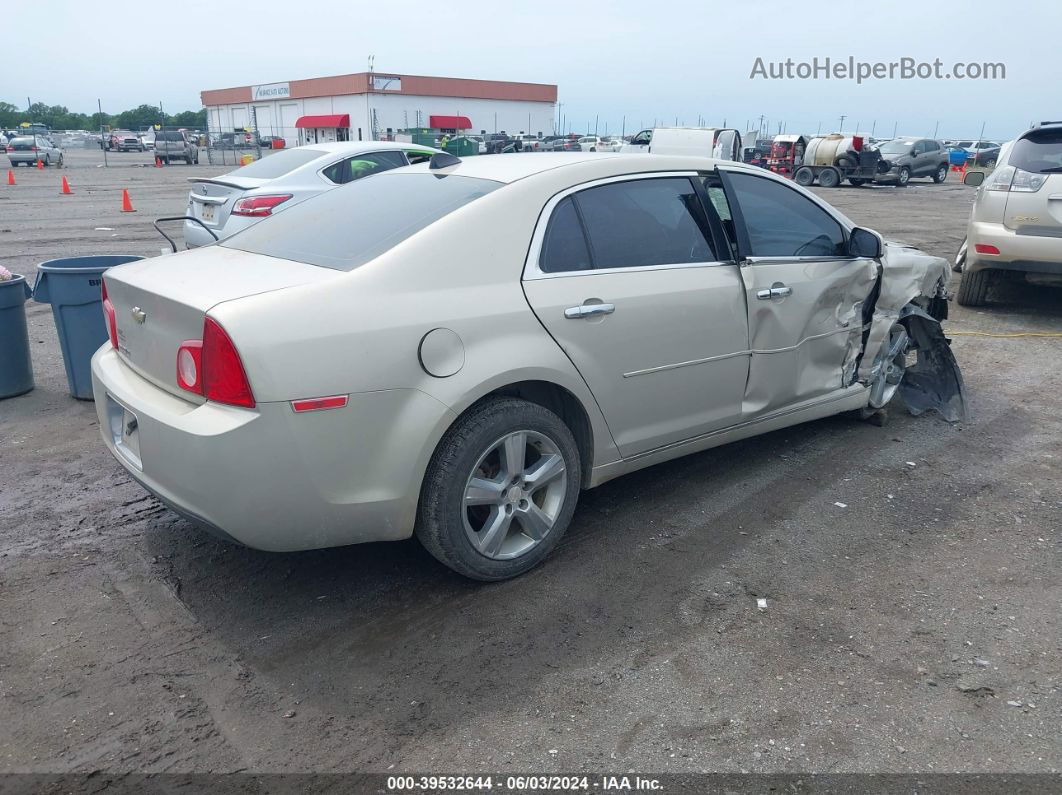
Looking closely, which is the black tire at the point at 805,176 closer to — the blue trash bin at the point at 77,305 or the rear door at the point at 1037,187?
the rear door at the point at 1037,187

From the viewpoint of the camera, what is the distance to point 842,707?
9.39 ft

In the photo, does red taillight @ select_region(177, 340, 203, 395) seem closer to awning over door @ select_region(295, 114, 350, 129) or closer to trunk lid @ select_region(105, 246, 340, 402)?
trunk lid @ select_region(105, 246, 340, 402)

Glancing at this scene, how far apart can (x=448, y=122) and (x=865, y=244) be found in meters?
67.3

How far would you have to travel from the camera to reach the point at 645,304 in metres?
3.81

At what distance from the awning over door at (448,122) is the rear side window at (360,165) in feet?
195

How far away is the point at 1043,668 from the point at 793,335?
6.58 ft

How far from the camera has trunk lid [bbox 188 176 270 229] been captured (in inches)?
388

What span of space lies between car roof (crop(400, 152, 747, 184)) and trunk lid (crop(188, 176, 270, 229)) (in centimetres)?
628

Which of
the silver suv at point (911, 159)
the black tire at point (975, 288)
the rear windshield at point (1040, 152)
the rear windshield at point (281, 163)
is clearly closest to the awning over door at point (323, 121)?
the silver suv at point (911, 159)

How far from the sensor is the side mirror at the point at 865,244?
15.9 ft

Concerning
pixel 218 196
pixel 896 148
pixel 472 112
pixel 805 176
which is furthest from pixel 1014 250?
pixel 472 112

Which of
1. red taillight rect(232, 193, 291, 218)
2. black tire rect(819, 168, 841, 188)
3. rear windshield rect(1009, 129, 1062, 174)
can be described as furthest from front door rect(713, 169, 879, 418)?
black tire rect(819, 168, 841, 188)

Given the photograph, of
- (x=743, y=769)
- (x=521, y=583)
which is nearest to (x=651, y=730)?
(x=743, y=769)

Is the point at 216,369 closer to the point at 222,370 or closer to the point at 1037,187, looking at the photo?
the point at 222,370
